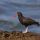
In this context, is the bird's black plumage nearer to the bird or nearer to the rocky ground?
the bird

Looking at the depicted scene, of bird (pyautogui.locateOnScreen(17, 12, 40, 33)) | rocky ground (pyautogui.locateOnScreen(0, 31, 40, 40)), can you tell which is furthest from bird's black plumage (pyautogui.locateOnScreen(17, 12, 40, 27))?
rocky ground (pyautogui.locateOnScreen(0, 31, 40, 40))

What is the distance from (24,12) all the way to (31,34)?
0.82 ft

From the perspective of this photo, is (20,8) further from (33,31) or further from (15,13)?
(33,31)

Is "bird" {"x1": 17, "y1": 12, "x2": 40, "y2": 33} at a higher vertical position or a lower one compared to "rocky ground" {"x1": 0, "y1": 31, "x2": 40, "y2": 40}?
higher

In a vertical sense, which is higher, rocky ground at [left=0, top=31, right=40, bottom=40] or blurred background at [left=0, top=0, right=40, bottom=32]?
blurred background at [left=0, top=0, right=40, bottom=32]

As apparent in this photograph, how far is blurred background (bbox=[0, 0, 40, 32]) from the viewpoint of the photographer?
4.87 ft

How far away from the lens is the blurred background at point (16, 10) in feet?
4.87

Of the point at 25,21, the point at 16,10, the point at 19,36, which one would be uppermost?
the point at 16,10

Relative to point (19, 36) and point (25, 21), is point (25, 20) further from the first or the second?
point (19, 36)

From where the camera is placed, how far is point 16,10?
1.50m

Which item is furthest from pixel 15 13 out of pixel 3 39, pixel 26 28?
pixel 3 39

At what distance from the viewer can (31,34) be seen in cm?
149

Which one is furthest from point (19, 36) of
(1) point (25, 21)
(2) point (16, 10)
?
(2) point (16, 10)

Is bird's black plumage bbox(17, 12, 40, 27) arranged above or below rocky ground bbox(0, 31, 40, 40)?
above
